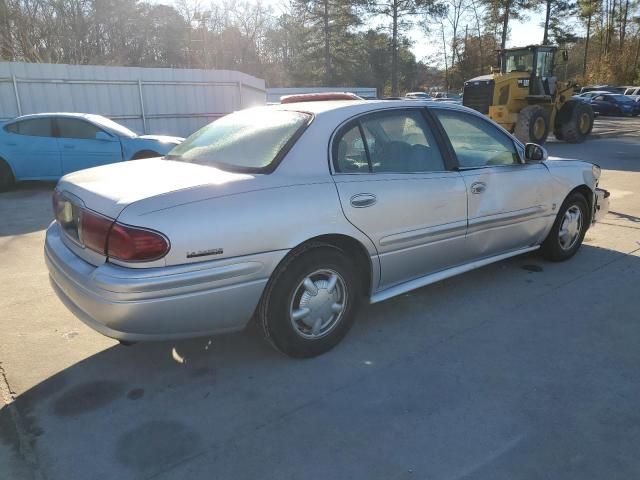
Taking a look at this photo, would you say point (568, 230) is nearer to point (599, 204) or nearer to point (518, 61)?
point (599, 204)

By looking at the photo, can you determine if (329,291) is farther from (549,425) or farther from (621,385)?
(621,385)

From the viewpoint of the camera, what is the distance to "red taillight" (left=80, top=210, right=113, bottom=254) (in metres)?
2.63

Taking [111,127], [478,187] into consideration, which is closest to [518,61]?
[111,127]

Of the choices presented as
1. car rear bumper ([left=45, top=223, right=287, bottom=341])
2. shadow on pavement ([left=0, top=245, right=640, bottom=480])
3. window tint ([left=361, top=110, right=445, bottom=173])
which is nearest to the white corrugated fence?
shadow on pavement ([left=0, top=245, right=640, bottom=480])

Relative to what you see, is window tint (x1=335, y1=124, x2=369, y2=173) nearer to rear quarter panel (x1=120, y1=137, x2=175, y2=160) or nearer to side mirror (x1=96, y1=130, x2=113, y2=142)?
rear quarter panel (x1=120, y1=137, x2=175, y2=160)

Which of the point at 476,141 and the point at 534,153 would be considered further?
the point at 534,153

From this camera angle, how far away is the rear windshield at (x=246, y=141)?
3.10m

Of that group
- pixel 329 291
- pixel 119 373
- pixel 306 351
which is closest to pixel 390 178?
pixel 329 291

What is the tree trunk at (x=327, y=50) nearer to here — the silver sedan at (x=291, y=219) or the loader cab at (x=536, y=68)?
the loader cab at (x=536, y=68)

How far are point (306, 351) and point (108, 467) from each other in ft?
4.10

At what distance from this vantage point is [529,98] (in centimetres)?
1541

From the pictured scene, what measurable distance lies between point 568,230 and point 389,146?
7.50ft

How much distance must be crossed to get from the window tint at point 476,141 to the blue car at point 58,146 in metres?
6.37

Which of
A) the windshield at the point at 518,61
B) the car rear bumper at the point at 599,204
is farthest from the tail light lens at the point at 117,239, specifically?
the windshield at the point at 518,61
